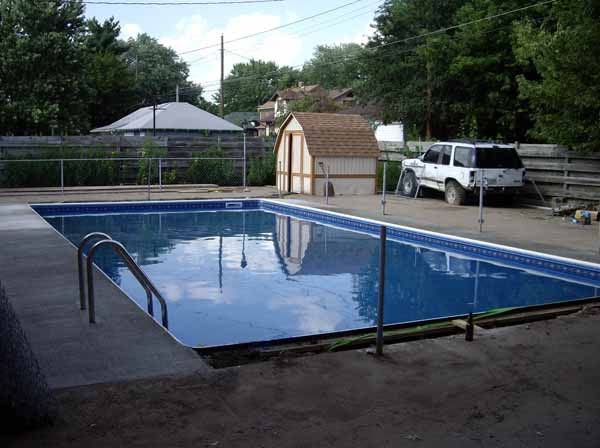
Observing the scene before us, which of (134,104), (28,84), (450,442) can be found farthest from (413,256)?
(134,104)

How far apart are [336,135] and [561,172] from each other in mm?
6930

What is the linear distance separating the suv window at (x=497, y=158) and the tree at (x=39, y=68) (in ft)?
Result: 65.0

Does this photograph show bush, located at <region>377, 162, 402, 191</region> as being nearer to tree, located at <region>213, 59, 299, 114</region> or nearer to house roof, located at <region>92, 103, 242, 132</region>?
house roof, located at <region>92, 103, 242, 132</region>

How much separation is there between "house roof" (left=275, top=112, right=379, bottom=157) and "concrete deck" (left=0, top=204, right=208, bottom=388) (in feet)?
40.2

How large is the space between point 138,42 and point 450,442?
80.1m

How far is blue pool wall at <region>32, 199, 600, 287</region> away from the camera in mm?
10023

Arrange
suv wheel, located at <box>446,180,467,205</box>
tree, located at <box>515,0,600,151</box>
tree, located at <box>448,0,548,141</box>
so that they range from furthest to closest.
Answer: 1. tree, located at <box>448,0,548,141</box>
2. suv wheel, located at <box>446,180,467,205</box>
3. tree, located at <box>515,0,600,151</box>

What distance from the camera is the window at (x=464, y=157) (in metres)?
17.3

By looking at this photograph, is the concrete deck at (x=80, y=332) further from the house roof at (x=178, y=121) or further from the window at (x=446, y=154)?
the house roof at (x=178, y=121)

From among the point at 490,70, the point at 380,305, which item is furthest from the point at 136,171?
the point at 380,305

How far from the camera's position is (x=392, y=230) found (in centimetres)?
1387

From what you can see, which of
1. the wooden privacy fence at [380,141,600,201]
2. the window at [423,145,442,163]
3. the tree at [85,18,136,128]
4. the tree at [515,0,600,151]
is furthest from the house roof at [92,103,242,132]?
the tree at [515,0,600,151]

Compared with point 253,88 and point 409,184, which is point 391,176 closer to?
point 409,184

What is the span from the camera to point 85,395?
4.37 metres
